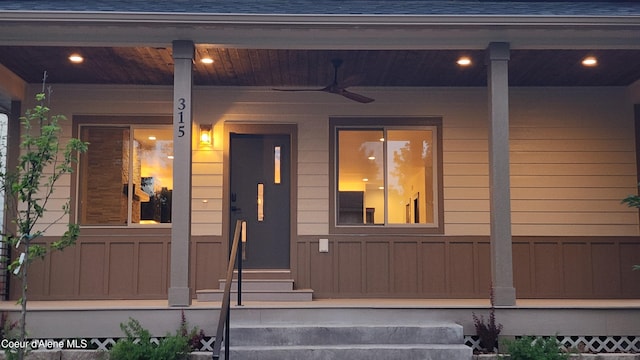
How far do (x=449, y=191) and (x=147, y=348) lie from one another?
14.3ft

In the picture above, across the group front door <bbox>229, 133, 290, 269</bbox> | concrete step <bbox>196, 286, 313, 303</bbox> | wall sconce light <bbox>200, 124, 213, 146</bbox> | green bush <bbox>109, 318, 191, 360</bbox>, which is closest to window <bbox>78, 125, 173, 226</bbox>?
wall sconce light <bbox>200, 124, 213, 146</bbox>

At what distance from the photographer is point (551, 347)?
260 inches

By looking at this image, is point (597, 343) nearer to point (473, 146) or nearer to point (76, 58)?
point (473, 146)

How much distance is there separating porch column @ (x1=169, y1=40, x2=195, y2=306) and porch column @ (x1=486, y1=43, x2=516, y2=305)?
10.1 ft

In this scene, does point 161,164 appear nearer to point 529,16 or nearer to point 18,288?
point 18,288

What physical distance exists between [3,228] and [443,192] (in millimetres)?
5499

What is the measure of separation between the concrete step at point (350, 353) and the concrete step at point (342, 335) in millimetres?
180

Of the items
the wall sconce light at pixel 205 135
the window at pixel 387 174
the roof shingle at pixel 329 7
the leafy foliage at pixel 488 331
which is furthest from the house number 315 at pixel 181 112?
the leafy foliage at pixel 488 331

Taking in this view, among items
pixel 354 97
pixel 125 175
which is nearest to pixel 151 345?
pixel 125 175

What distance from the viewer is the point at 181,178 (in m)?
7.17

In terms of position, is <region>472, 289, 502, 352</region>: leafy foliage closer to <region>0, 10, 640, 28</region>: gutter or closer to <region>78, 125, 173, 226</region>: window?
<region>0, 10, 640, 28</region>: gutter

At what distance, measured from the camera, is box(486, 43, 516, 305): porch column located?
7.21 m

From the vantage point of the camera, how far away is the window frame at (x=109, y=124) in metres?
8.91

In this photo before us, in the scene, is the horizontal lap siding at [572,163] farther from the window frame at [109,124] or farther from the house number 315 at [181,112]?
the window frame at [109,124]
